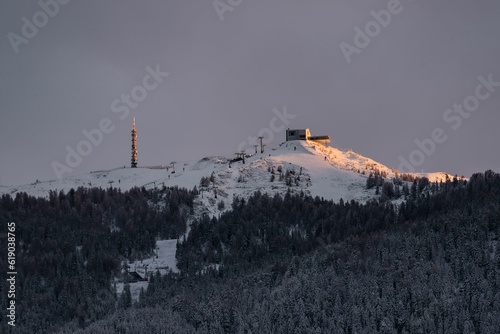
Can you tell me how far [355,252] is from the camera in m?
198

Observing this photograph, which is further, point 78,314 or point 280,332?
point 78,314

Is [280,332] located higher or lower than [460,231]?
lower

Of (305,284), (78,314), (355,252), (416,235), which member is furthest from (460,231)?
(78,314)

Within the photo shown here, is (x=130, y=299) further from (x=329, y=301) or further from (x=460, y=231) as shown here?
(x=460, y=231)

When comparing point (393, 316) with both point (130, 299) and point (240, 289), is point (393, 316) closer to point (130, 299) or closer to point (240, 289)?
point (240, 289)

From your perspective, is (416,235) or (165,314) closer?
(165,314)

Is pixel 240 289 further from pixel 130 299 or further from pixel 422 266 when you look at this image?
pixel 422 266

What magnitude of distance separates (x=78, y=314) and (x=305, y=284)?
5308 centimetres

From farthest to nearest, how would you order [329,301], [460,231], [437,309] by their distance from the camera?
1. [460,231]
2. [329,301]
3. [437,309]

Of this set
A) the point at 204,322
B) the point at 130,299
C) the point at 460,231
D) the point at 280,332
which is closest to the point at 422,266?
the point at 460,231

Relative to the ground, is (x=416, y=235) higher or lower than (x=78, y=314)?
higher

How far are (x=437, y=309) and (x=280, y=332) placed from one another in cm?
3015

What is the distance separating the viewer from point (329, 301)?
6978 inches

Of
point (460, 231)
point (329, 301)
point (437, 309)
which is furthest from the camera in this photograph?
point (460, 231)
